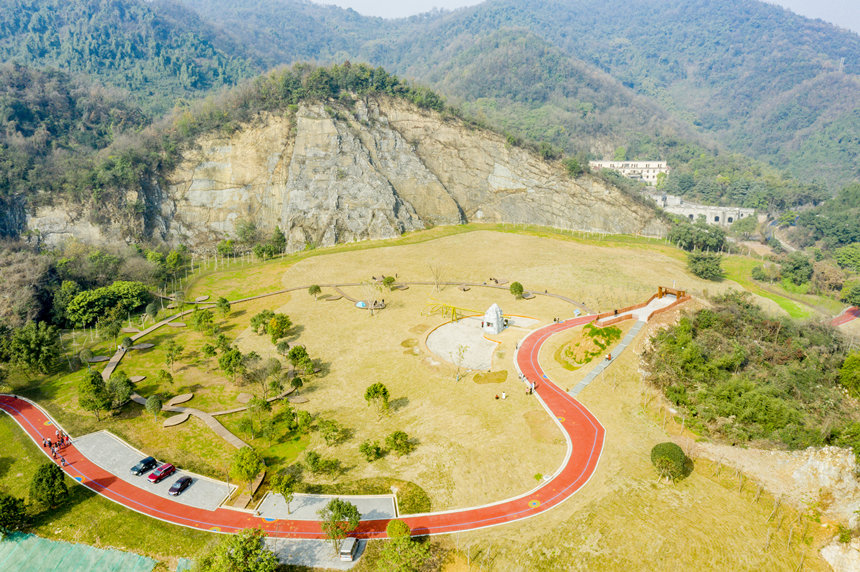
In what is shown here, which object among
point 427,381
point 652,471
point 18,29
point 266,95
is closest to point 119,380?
point 427,381

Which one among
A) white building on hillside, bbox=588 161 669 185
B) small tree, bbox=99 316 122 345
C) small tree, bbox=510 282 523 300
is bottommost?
small tree, bbox=99 316 122 345

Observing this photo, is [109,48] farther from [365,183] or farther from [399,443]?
[399,443]

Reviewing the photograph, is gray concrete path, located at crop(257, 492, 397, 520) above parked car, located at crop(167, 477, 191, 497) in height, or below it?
above

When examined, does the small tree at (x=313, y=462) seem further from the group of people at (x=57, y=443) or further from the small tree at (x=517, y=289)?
the small tree at (x=517, y=289)

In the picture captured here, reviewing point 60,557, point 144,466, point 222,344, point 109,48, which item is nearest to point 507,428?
point 144,466

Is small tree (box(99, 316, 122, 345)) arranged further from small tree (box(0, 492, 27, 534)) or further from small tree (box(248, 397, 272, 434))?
small tree (box(0, 492, 27, 534))

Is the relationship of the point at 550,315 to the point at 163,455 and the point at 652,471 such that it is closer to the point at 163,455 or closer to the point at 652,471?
the point at 652,471

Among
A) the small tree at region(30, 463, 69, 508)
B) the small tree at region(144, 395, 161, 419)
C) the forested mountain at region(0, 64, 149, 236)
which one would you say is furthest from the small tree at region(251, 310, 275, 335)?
the forested mountain at region(0, 64, 149, 236)
